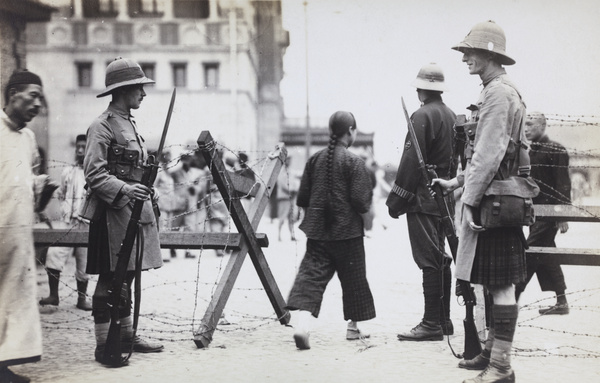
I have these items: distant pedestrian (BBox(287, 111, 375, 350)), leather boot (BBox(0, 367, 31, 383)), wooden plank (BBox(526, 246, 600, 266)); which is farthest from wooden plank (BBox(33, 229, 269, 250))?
wooden plank (BBox(526, 246, 600, 266))

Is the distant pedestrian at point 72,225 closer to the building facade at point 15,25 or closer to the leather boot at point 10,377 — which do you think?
the building facade at point 15,25

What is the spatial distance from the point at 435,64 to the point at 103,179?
2892mm

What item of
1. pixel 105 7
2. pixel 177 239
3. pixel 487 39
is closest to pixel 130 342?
pixel 177 239

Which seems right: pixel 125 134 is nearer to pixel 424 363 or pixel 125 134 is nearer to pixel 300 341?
pixel 300 341

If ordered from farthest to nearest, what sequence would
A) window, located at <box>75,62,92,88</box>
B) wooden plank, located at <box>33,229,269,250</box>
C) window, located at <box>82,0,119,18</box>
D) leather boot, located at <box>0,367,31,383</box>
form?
window, located at <box>75,62,92,88</box> → window, located at <box>82,0,119,18</box> → wooden plank, located at <box>33,229,269,250</box> → leather boot, located at <box>0,367,31,383</box>

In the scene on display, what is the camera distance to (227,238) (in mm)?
5711

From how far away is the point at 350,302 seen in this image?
5457mm

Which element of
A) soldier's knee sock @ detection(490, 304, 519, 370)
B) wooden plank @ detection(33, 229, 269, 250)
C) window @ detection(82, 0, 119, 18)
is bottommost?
soldier's knee sock @ detection(490, 304, 519, 370)

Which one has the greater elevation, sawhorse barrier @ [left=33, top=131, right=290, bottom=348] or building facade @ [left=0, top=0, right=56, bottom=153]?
→ building facade @ [left=0, top=0, right=56, bottom=153]

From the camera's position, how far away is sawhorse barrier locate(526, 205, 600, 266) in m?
→ 5.42

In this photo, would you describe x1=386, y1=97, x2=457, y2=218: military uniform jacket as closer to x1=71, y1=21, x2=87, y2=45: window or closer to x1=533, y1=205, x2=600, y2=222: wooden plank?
x1=533, y1=205, x2=600, y2=222: wooden plank

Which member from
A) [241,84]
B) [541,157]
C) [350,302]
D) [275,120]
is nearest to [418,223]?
[350,302]

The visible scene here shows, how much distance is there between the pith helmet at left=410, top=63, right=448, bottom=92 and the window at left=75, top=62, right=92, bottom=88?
22254 mm

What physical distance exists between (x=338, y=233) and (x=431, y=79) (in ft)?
5.11
